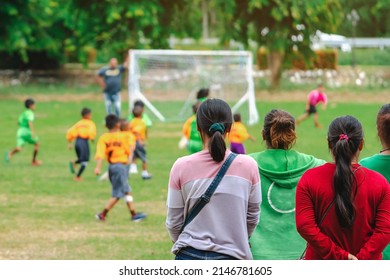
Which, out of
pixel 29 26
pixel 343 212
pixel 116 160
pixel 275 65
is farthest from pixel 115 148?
pixel 275 65

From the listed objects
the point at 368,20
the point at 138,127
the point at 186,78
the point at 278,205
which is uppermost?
the point at 278,205

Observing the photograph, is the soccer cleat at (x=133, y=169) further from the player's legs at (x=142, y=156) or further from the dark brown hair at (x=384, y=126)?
the dark brown hair at (x=384, y=126)

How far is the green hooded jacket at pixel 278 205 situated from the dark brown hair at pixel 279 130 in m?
0.05

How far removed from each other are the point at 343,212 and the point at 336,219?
0.28ft

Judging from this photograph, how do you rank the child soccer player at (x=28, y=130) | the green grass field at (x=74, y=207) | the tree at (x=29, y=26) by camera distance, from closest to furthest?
the green grass field at (x=74, y=207)
the child soccer player at (x=28, y=130)
the tree at (x=29, y=26)

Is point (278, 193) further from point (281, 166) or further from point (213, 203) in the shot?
point (213, 203)

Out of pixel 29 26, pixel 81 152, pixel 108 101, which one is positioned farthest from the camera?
pixel 29 26

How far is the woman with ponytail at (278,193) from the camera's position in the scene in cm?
692

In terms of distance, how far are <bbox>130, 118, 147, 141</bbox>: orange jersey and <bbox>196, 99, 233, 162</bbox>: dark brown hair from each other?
1252cm

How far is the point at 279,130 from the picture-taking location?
6.89 m

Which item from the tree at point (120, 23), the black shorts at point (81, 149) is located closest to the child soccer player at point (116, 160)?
the black shorts at point (81, 149)

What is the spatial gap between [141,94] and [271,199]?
92.8ft

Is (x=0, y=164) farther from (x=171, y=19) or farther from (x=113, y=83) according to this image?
(x=171, y=19)
